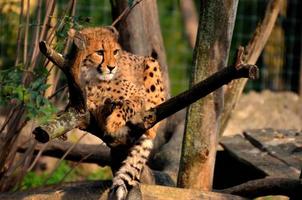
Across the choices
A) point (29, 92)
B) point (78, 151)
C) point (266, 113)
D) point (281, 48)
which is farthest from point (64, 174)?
point (281, 48)

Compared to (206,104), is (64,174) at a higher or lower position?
lower

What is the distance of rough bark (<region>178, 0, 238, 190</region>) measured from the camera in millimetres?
4570

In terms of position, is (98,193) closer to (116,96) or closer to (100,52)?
(116,96)

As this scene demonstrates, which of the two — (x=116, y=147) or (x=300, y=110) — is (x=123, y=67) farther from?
(x=300, y=110)

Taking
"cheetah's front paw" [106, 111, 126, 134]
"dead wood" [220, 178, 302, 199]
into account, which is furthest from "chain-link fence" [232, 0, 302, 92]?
"cheetah's front paw" [106, 111, 126, 134]

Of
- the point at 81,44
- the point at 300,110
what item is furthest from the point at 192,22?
the point at 81,44

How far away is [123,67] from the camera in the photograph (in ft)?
15.1

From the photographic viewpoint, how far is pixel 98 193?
4465 mm

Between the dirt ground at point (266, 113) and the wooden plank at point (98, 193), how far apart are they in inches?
126

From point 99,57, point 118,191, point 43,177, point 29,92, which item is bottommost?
point 43,177

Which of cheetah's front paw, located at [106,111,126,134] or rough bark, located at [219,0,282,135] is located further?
rough bark, located at [219,0,282,135]

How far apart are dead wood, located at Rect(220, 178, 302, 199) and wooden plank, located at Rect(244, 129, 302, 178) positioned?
18.0 inches

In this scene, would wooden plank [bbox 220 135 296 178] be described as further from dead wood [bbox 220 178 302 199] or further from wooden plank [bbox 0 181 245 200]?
wooden plank [bbox 0 181 245 200]

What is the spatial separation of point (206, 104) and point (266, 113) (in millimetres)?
3473
